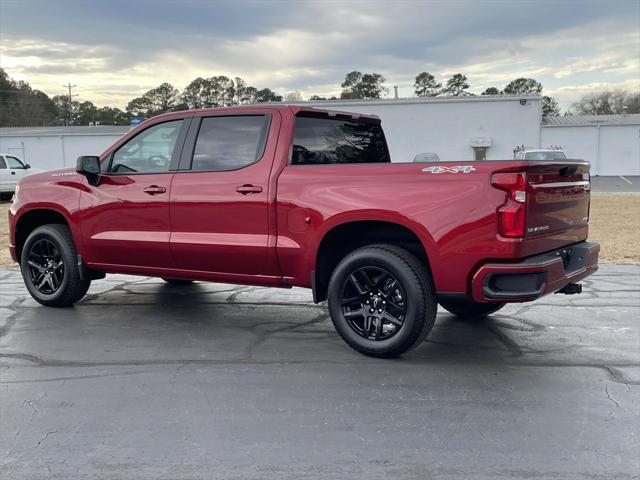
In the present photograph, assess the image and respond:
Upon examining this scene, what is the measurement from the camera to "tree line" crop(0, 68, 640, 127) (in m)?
80.5

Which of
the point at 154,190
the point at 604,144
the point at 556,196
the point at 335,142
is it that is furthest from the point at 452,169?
the point at 604,144

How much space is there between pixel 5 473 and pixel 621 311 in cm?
567

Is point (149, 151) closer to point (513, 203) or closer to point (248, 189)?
point (248, 189)

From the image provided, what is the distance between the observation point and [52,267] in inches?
258

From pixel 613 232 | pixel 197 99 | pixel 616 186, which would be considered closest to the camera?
pixel 613 232

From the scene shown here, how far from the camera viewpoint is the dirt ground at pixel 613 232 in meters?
9.83

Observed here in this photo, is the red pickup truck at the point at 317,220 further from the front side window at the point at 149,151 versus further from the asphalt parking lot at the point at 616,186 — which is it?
the asphalt parking lot at the point at 616,186

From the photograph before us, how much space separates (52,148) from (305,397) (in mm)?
42390

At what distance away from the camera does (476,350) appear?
5.11 metres

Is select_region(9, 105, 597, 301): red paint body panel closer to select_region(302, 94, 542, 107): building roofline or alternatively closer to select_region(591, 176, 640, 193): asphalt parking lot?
select_region(591, 176, 640, 193): asphalt parking lot

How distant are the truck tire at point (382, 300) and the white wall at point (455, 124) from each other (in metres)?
29.1

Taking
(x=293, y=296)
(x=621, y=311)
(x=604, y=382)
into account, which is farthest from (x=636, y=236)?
(x=604, y=382)

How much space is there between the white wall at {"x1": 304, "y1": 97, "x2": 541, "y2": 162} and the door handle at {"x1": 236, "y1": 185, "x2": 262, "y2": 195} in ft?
93.7

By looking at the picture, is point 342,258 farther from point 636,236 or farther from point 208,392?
point 636,236
